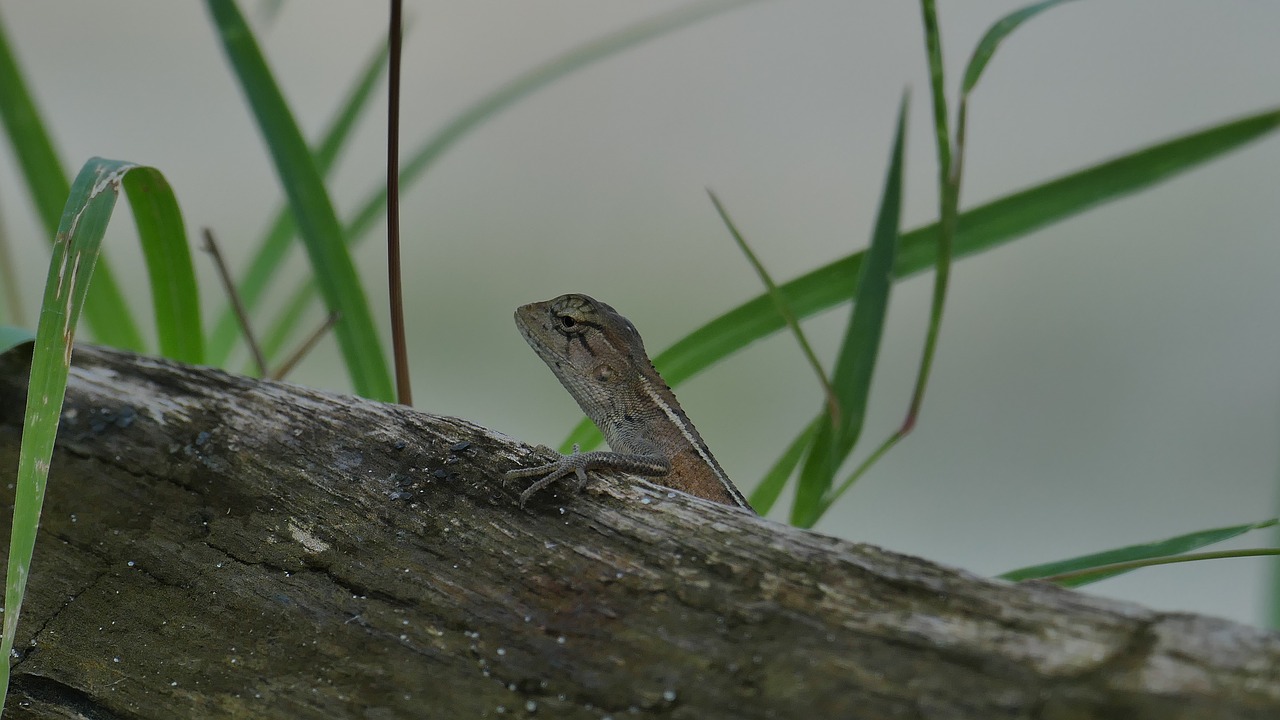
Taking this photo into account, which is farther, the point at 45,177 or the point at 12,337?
the point at 45,177

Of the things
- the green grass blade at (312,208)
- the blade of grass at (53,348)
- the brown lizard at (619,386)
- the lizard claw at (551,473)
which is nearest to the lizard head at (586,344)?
the brown lizard at (619,386)

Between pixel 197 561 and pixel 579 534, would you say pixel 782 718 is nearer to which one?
pixel 579 534

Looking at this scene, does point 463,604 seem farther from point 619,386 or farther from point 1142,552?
point 1142,552

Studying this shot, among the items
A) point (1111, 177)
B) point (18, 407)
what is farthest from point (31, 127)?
→ point (1111, 177)

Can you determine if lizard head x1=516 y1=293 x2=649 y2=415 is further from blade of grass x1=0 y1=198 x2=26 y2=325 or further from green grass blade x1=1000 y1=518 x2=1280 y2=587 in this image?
blade of grass x1=0 y1=198 x2=26 y2=325

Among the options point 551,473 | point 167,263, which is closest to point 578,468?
point 551,473

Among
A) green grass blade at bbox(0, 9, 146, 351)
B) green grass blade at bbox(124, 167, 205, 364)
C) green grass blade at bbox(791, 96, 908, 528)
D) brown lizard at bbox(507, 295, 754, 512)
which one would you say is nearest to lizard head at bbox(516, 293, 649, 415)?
brown lizard at bbox(507, 295, 754, 512)

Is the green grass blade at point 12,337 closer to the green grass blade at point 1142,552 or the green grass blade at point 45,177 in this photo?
the green grass blade at point 45,177
